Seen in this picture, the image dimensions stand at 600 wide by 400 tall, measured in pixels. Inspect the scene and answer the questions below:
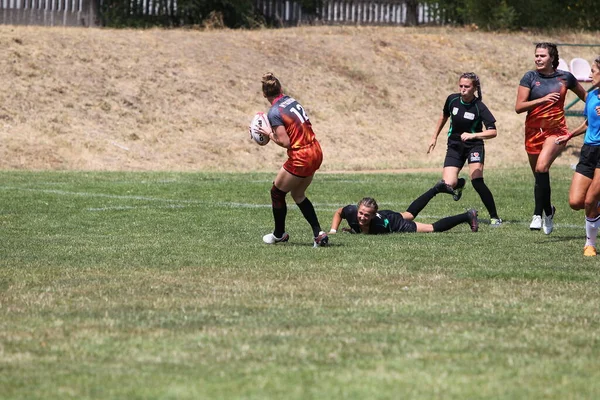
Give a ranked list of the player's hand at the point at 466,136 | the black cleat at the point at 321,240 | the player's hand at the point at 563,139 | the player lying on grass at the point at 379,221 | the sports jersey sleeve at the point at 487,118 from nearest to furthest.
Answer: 1. the black cleat at the point at 321,240
2. the player's hand at the point at 563,139
3. the player lying on grass at the point at 379,221
4. the player's hand at the point at 466,136
5. the sports jersey sleeve at the point at 487,118

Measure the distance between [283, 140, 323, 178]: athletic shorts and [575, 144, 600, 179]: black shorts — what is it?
2.63 metres

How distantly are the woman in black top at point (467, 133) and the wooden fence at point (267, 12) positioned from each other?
24.5m

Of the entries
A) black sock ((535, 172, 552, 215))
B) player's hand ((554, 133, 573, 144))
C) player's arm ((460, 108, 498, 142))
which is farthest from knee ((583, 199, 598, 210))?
player's arm ((460, 108, 498, 142))

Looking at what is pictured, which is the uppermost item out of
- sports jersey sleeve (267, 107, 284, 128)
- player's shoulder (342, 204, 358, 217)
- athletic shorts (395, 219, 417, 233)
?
sports jersey sleeve (267, 107, 284, 128)

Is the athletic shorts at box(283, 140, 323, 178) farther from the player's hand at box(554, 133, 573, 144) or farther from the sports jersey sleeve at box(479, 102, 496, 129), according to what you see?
the sports jersey sleeve at box(479, 102, 496, 129)

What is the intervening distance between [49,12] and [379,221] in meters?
25.9

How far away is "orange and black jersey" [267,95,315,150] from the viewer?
1138cm

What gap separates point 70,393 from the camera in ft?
Result: 18.3

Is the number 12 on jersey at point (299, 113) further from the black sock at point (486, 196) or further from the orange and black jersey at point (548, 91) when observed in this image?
the black sock at point (486, 196)

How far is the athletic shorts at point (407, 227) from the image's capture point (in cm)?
1327

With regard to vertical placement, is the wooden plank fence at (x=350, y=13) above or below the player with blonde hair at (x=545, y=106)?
above

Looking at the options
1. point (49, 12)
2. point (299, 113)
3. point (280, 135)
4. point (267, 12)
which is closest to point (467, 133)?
point (299, 113)

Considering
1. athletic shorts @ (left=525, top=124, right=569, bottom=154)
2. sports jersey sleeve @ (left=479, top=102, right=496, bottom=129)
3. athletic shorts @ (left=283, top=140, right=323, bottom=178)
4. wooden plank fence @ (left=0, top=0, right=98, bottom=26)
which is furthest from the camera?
wooden plank fence @ (left=0, top=0, right=98, bottom=26)

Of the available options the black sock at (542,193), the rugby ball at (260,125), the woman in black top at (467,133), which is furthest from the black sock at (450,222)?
the rugby ball at (260,125)
